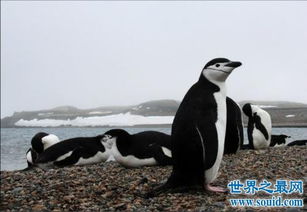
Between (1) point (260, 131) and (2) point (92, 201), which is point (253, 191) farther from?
(1) point (260, 131)

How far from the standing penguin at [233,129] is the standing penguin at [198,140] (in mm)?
2828

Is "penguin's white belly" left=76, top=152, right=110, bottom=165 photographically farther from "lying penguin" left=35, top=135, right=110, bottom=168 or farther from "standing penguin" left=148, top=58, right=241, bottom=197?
"standing penguin" left=148, top=58, right=241, bottom=197

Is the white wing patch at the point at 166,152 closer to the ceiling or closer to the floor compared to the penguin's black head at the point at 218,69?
closer to the floor

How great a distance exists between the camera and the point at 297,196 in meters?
3.90

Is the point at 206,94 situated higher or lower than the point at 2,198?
higher

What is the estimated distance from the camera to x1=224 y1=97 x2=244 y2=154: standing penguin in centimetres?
730

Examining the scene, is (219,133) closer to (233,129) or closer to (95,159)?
(233,129)

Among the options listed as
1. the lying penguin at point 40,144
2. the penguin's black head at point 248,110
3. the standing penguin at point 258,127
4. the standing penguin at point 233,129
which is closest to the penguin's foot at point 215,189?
the standing penguin at point 233,129

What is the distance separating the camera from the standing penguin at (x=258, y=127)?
8727 millimetres

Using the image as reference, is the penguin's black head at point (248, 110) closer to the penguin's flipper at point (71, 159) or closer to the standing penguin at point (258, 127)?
the standing penguin at point (258, 127)

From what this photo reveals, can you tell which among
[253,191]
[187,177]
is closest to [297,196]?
[253,191]

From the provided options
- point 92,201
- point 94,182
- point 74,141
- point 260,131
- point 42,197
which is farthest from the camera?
point 260,131

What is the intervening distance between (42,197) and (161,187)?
4.06 ft

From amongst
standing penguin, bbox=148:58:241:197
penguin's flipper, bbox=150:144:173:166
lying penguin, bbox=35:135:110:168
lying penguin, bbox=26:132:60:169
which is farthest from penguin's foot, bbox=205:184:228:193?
lying penguin, bbox=26:132:60:169
